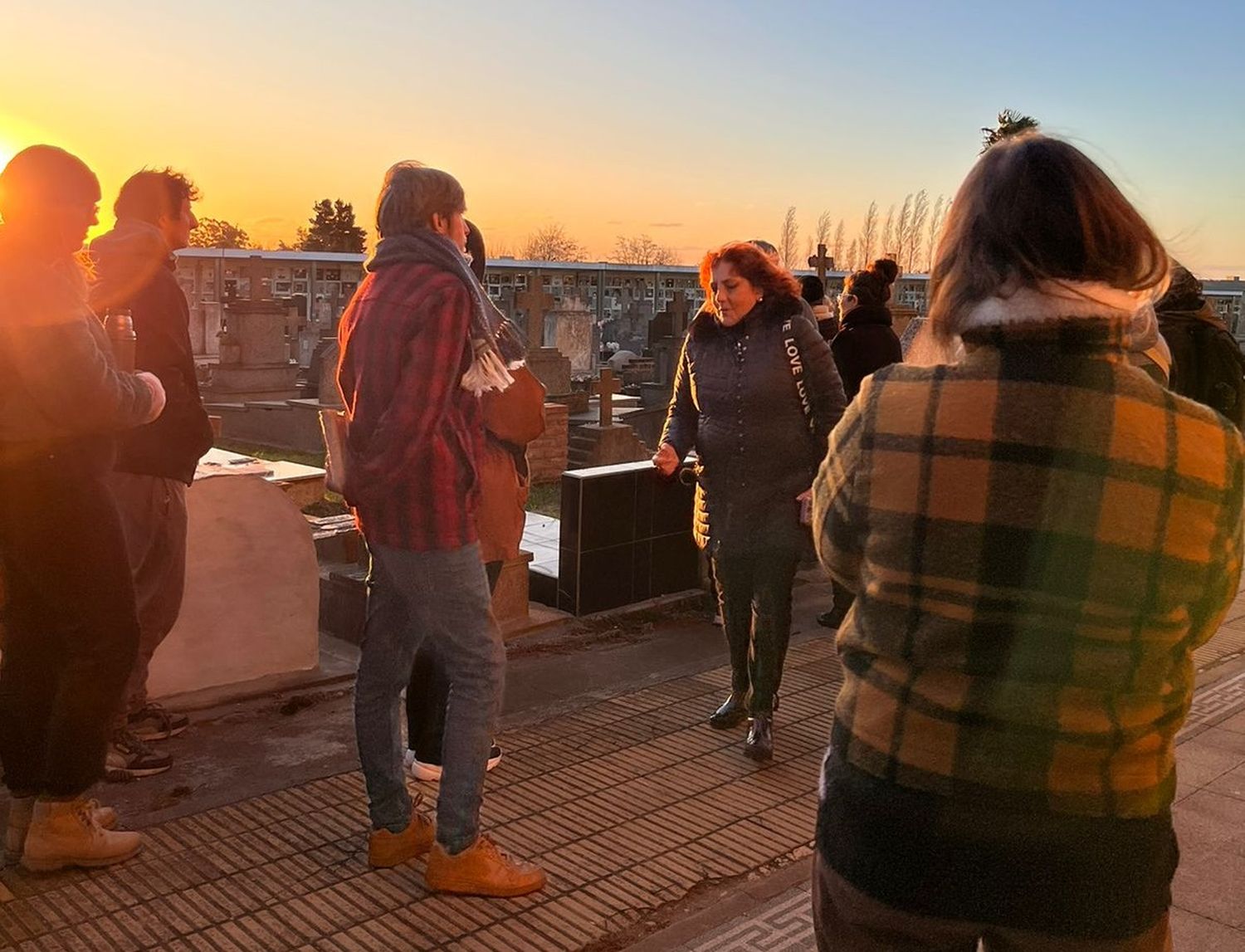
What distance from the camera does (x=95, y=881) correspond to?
340 centimetres

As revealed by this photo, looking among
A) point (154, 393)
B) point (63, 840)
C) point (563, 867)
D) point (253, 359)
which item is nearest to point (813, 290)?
point (563, 867)

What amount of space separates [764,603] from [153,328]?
7.78 feet

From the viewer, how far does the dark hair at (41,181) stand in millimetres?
3305

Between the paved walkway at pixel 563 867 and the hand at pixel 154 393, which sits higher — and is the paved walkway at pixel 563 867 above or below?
below

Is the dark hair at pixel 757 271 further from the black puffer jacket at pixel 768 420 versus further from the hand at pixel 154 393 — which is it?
the hand at pixel 154 393

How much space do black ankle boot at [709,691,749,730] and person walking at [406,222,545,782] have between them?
1166 mm

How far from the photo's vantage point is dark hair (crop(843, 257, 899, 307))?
655 cm

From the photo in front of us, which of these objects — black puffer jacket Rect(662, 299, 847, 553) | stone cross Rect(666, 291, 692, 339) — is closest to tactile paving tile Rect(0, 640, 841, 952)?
black puffer jacket Rect(662, 299, 847, 553)

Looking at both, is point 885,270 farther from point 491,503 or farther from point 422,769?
point 422,769

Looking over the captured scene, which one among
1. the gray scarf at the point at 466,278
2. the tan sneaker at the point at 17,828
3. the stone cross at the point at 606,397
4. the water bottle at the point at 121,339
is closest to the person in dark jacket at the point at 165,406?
the water bottle at the point at 121,339

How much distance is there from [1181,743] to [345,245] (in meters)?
85.7

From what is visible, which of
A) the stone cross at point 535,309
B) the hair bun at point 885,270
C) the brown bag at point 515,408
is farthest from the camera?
the stone cross at point 535,309

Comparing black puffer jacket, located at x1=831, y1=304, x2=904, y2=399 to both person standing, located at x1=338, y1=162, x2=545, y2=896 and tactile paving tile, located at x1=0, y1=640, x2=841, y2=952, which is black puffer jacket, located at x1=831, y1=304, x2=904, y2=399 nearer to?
tactile paving tile, located at x1=0, y1=640, x2=841, y2=952

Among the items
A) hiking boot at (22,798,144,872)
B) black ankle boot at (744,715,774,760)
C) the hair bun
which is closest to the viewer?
hiking boot at (22,798,144,872)
